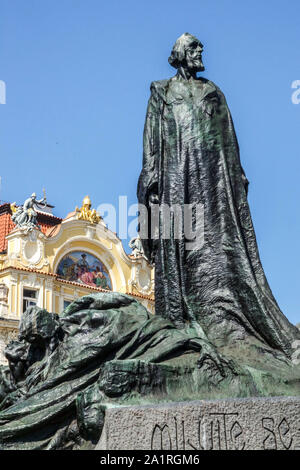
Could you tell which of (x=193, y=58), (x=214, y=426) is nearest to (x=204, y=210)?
(x=193, y=58)

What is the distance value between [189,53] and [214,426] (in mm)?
3534

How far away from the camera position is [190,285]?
6.55m

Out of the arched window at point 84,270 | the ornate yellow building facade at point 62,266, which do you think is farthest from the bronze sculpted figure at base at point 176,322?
the arched window at point 84,270

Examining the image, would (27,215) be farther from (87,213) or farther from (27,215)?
(87,213)

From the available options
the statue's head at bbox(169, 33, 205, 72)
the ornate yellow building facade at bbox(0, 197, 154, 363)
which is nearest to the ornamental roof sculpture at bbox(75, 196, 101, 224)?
the ornate yellow building facade at bbox(0, 197, 154, 363)

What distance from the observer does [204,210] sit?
6.71 meters

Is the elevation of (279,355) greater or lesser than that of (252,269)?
lesser

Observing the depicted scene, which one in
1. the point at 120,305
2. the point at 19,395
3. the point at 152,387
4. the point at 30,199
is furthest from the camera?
the point at 30,199

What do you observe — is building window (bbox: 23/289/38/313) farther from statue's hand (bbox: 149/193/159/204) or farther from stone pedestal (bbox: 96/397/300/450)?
stone pedestal (bbox: 96/397/300/450)

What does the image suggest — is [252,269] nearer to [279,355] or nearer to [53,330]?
[279,355]

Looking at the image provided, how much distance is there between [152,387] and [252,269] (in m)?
1.51

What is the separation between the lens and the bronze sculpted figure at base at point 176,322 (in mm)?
5305

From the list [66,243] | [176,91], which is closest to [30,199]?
[66,243]

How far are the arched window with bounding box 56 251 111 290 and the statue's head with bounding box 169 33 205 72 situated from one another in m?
29.4
